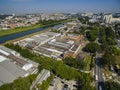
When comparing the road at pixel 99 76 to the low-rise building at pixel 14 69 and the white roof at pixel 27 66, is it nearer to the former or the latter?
the low-rise building at pixel 14 69

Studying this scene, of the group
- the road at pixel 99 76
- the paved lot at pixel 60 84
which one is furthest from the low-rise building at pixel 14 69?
the road at pixel 99 76

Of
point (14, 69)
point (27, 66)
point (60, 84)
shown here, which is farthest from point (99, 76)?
point (14, 69)

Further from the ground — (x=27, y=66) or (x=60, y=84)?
(x=27, y=66)

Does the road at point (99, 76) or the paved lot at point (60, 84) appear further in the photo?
the road at point (99, 76)

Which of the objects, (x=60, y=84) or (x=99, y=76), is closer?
(x=60, y=84)

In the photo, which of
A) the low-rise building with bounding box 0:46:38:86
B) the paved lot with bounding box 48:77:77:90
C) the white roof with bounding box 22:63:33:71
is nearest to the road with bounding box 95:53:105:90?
the paved lot with bounding box 48:77:77:90

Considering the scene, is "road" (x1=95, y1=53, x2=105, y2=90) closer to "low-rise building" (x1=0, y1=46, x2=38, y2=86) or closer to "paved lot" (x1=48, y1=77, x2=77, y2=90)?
"paved lot" (x1=48, y1=77, x2=77, y2=90)

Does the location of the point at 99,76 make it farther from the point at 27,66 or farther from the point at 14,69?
the point at 14,69

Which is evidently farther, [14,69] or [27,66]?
[27,66]

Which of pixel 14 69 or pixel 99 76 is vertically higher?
pixel 14 69

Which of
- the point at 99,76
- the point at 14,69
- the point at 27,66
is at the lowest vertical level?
the point at 99,76

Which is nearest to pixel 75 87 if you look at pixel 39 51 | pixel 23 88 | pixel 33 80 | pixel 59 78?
pixel 59 78

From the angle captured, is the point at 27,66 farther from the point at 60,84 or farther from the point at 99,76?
the point at 99,76

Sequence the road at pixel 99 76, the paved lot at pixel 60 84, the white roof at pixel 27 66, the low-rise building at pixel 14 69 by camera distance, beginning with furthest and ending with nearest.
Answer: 1. the white roof at pixel 27 66
2. the road at pixel 99 76
3. the paved lot at pixel 60 84
4. the low-rise building at pixel 14 69
